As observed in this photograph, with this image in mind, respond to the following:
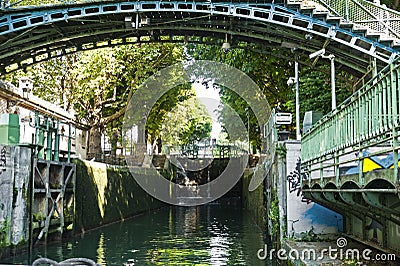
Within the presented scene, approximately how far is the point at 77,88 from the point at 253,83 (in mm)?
10156

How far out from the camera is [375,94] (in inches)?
233

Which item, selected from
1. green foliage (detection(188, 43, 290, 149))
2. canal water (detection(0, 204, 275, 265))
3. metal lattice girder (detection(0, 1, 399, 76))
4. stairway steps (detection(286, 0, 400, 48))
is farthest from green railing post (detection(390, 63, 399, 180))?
green foliage (detection(188, 43, 290, 149))

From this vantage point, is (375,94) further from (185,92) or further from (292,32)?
(185,92)

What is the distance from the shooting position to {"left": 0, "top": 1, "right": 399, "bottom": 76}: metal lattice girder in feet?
57.7

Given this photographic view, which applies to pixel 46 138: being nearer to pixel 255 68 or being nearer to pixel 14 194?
pixel 14 194

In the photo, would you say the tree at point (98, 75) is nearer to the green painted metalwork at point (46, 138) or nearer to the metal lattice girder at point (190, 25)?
the metal lattice girder at point (190, 25)

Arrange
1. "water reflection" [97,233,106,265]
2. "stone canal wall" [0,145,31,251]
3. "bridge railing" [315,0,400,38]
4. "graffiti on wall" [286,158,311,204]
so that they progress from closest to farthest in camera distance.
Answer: "stone canal wall" [0,145,31,251]
"graffiti on wall" [286,158,311,204]
"water reflection" [97,233,106,265]
"bridge railing" [315,0,400,38]

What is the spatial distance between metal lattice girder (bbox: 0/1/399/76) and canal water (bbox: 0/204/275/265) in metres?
7.19

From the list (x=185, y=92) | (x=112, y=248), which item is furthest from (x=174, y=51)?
(x=112, y=248)

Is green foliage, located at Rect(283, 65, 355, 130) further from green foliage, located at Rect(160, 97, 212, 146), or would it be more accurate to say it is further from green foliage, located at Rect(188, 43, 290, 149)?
green foliage, located at Rect(160, 97, 212, 146)

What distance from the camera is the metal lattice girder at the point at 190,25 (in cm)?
1759

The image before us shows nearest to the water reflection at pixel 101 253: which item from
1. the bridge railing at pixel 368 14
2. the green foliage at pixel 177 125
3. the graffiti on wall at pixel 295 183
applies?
the graffiti on wall at pixel 295 183

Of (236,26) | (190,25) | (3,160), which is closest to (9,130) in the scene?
(3,160)

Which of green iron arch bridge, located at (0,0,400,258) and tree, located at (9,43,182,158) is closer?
green iron arch bridge, located at (0,0,400,258)
